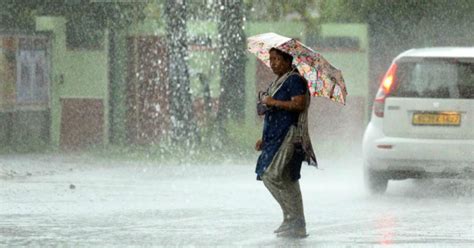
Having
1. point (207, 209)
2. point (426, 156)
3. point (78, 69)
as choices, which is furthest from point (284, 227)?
point (78, 69)

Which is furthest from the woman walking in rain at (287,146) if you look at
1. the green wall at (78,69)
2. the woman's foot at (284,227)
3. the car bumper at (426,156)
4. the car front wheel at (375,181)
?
the green wall at (78,69)

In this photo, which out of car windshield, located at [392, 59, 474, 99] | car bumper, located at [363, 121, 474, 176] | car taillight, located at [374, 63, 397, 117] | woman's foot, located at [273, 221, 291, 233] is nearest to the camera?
woman's foot, located at [273, 221, 291, 233]

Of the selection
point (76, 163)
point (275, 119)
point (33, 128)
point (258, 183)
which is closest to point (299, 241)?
point (275, 119)

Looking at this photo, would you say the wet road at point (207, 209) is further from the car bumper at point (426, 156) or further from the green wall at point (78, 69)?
the green wall at point (78, 69)

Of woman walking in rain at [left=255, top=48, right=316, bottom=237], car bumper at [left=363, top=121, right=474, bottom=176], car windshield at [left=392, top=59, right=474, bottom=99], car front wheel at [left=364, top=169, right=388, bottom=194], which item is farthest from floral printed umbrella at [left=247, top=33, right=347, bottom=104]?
car front wheel at [left=364, top=169, right=388, bottom=194]

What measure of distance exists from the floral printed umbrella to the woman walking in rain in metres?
0.13

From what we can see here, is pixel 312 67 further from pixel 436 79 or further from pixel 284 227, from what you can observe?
pixel 436 79

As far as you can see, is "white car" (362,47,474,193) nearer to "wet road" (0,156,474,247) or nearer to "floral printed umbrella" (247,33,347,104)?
"wet road" (0,156,474,247)

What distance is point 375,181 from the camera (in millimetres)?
18000

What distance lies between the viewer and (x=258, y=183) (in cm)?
2005

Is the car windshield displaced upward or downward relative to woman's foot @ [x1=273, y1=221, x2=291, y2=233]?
upward

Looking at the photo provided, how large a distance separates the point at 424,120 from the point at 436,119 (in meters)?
0.13

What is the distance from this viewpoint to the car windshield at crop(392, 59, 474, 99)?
57.8 ft

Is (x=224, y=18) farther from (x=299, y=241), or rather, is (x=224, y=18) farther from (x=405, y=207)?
(x=299, y=241)
